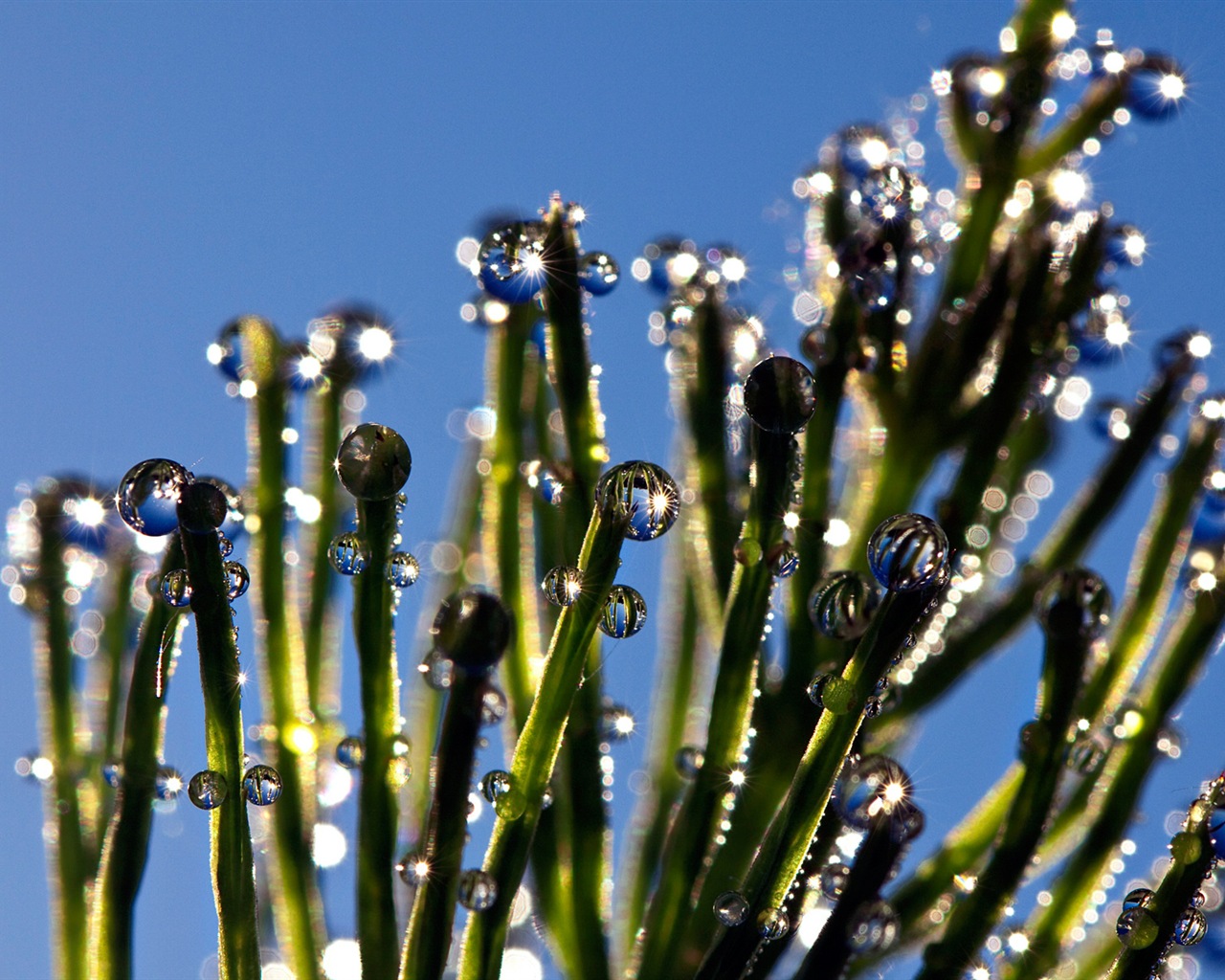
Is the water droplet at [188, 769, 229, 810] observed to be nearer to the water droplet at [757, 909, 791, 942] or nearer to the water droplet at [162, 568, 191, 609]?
the water droplet at [162, 568, 191, 609]

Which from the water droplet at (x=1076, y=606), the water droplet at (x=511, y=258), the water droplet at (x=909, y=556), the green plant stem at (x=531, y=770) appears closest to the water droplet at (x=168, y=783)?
the green plant stem at (x=531, y=770)

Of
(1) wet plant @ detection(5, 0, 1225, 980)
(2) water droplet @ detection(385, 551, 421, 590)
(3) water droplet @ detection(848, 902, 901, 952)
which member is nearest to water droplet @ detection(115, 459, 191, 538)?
(1) wet plant @ detection(5, 0, 1225, 980)

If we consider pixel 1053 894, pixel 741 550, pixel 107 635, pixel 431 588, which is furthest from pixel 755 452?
pixel 107 635

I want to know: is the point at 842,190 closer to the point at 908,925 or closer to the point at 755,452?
the point at 755,452

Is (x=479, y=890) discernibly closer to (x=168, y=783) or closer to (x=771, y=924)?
(x=771, y=924)

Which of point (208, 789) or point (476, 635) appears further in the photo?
point (208, 789)

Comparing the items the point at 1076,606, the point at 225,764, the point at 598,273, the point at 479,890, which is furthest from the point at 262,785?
the point at 1076,606

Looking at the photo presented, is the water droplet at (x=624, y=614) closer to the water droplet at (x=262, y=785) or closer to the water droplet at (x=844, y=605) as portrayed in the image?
the water droplet at (x=844, y=605)
